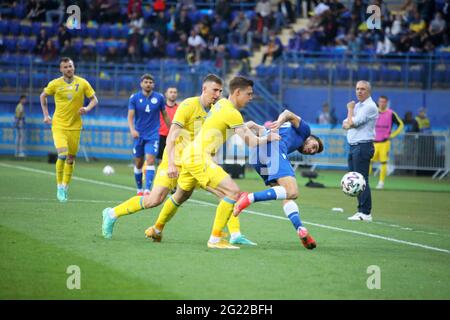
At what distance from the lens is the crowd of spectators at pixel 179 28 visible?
34469 mm

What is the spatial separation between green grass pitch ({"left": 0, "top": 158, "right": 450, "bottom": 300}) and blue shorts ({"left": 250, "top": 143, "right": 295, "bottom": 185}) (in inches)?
36.2

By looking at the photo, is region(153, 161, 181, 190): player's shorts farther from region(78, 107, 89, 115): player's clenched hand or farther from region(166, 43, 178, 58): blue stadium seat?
region(166, 43, 178, 58): blue stadium seat

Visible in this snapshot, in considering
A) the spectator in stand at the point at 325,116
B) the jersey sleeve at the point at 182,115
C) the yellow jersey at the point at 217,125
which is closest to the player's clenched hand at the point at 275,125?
the yellow jersey at the point at 217,125

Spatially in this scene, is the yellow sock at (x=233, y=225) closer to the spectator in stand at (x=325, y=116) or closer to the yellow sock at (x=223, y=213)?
the yellow sock at (x=223, y=213)

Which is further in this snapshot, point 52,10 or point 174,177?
point 52,10

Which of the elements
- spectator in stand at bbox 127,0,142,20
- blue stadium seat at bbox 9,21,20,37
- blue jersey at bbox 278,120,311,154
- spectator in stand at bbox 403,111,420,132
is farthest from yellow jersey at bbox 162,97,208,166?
blue stadium seat at bbox 9,21,20,37

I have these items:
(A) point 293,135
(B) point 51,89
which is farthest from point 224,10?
(A) point 293,135

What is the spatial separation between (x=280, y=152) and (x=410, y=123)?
56.4ft

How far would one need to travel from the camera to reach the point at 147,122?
18.6 metres

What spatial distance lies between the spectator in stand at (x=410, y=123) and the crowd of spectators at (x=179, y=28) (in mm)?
6566

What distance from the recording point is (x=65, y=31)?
3569 cm

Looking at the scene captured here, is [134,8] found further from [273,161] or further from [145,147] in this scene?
[273,161]

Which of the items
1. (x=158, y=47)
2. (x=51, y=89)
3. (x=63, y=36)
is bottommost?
(x=51, y=89)
